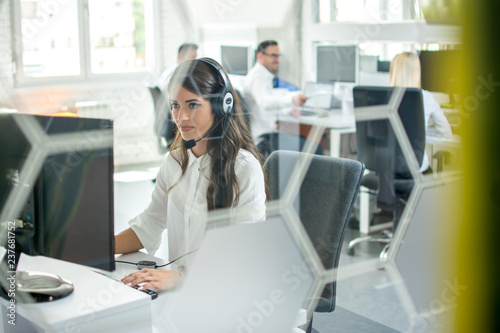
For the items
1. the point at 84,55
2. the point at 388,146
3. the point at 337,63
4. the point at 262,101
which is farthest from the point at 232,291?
the point at 84,55

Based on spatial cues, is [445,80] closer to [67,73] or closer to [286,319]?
[286,319]

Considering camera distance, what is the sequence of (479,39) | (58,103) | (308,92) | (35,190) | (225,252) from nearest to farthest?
(479,39)
(35,190)
(225,252)
(308,92)
(58,103)

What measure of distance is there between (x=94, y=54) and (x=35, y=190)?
3.56m

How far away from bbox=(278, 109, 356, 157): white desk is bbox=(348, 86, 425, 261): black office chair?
0.49 metres

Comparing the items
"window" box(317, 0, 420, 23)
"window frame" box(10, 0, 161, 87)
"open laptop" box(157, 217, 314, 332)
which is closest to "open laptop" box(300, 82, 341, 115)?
"window" box(317, 0, 420, 23)

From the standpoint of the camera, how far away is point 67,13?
13.3 feet

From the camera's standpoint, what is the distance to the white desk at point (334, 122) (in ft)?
9.71

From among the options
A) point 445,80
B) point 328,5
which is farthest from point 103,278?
point 328,5

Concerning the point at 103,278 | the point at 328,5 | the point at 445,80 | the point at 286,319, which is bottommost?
the point at 286,319

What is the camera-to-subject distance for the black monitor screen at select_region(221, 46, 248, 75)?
13.0 feet

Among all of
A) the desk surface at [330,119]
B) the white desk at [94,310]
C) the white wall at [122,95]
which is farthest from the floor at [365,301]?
the white wall at [122,95]

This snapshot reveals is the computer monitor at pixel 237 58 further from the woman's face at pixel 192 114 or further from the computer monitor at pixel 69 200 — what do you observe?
the computer monitor at pixel 69 200

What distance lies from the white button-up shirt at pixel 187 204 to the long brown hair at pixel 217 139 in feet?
0.05

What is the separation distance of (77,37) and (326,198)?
336 cm
